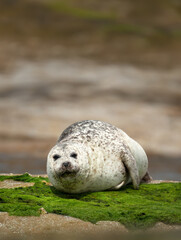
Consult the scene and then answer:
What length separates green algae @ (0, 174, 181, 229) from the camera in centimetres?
632

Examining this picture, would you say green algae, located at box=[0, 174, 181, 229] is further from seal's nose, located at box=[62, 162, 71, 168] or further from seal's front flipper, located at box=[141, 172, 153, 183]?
seal's front flipper, located at box=[141, 172, 153, 183]

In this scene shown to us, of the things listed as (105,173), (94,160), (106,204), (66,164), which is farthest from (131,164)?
(66,164)

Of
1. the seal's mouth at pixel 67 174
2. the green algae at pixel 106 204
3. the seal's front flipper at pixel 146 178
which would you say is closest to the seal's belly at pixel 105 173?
the green algae at pixel 106 204

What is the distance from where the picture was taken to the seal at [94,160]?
293 inches

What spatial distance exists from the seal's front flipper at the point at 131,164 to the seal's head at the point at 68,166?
2.55 ft

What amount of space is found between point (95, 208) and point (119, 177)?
58.8 inches

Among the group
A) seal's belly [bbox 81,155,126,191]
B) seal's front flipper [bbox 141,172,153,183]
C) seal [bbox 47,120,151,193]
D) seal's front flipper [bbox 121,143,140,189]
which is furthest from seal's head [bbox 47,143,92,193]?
seal's front flipper [bbox 141,172,153,183]

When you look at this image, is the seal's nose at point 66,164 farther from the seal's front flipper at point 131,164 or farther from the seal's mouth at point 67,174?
the seal's front flipper at point 131,164

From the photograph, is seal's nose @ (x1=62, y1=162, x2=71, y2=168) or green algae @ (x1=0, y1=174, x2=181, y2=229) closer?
green algae @ (x1=0, y1=174, x2=181, y2=229)

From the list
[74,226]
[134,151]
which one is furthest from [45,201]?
[134,151]

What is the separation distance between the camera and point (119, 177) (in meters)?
8.16

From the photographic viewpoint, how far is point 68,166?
7.22 m

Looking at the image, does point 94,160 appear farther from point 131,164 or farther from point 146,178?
point 146,178

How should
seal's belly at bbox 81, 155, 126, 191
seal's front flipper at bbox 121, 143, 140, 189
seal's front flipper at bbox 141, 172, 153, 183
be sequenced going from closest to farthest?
seal's belly at bbox 81, 155, 126, 191
seal's front flipper at bbox 121, 143, 140, 189
seal's front flipper at bbox 141, 172, 153, 183
